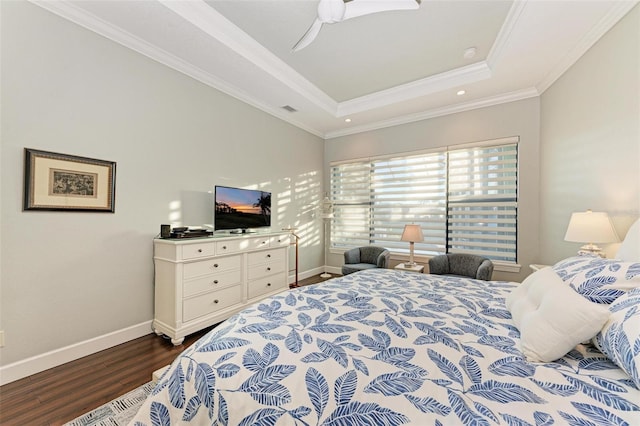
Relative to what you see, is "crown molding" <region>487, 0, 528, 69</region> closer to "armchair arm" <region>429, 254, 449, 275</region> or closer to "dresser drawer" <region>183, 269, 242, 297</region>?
"armchair arm" <region>429, 254, 449, 275</region>

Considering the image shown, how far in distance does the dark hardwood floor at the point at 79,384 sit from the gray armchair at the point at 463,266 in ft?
10.6

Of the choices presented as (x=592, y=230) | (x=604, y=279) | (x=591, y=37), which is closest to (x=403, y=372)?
(x=604, y=279)

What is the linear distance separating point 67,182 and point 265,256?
2.04 metres

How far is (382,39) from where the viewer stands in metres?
2.76

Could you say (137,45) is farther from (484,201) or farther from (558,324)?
(484,201)

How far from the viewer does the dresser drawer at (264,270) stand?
318 centimetres

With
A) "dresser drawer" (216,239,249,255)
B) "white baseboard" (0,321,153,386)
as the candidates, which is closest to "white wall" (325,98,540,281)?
"dresser drawer" (216,239,249,255)

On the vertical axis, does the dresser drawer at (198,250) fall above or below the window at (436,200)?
below

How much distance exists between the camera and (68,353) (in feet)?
7.00

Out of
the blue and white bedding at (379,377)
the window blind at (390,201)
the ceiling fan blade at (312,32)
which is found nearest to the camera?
the blue and white bedding at (379,377)

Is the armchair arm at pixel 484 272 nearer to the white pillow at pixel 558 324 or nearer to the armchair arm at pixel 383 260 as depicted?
the armchair arm at pixel 383 260

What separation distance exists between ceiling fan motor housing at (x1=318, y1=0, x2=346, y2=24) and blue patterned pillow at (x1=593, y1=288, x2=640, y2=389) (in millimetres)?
2246

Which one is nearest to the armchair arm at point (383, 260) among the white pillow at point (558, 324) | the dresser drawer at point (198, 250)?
the dresser drawer at point (198, 250)

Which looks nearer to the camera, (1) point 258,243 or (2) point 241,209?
(1) point 258,243
